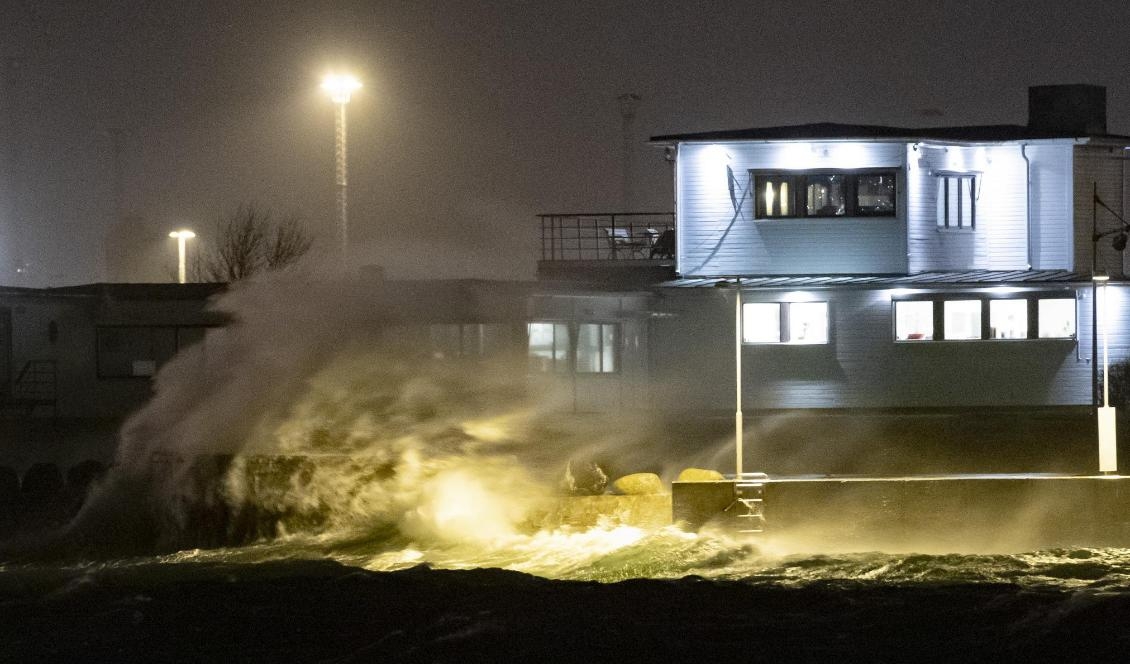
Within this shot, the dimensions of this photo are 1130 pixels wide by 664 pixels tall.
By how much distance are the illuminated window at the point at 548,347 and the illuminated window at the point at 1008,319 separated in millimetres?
11958

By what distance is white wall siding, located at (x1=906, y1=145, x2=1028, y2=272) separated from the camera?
3800 cm

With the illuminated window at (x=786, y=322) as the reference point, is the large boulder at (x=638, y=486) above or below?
below

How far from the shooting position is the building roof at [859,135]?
37438 millimetres

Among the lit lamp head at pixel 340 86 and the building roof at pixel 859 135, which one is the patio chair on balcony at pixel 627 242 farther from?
the lit lamp head at pixel 340 86

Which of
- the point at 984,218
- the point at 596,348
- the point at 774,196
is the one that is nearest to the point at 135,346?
the point at 596,348

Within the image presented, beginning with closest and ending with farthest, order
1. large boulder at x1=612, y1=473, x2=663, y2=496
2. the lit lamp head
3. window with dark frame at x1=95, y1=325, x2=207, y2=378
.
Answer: large boulder at x1=612, y1=473, x2=663, y2=496
the lit lamp head
window with dark frame at x1=95, y1=325, x2=207, y2=378

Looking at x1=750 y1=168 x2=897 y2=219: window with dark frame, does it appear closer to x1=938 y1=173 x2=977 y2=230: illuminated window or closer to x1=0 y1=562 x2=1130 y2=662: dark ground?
x1=938 y1=173 x2=977 y2=230: illuminated window

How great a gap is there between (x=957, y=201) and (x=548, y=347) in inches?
488

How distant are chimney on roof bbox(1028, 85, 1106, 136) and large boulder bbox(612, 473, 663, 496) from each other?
2265 centimetres

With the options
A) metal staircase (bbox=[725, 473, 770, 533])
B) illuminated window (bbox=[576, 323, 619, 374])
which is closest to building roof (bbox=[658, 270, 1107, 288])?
illuminated window (bbox=[576, 323, 619, 374])

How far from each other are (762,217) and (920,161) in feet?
15.3

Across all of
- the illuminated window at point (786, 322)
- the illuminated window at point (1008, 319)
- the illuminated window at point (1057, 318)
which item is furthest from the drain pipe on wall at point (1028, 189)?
the illuminated window at point (786, 322)

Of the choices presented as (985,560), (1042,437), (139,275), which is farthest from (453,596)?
(139,275)

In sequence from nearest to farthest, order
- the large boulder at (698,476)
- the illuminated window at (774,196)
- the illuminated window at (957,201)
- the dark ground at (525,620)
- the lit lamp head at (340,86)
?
the dark ground at (525,620), the large boulder at (698,476), the lit lamp head at (340,86), the illuminated window at (774,196), the illuminated window at (957,201)
